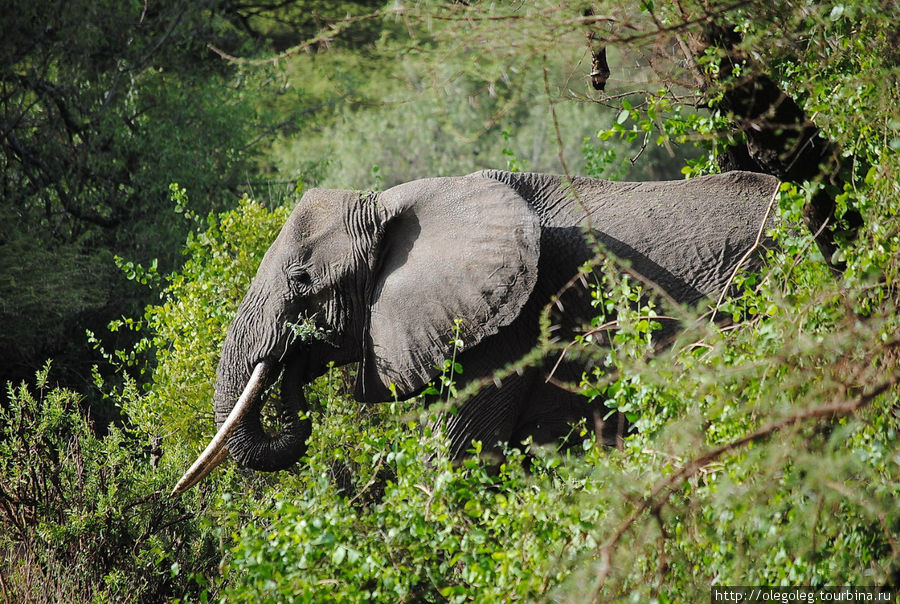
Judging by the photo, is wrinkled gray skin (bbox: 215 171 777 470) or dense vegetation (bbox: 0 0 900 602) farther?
wrinkled gray skin (bbox: 215 171 777 470)

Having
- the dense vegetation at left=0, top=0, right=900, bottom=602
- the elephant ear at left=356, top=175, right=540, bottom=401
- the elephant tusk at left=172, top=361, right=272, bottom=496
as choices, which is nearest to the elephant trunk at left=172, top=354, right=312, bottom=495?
the elephant tusk at left=172, top=361, right=272, bottom=496

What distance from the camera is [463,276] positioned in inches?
173

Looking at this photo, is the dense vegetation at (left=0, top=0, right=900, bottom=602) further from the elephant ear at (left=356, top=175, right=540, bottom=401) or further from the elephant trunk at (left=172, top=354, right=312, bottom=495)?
the elephant ear at (left=356, top=175, right=540, bottom=401)

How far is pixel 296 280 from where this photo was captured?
4.54 m

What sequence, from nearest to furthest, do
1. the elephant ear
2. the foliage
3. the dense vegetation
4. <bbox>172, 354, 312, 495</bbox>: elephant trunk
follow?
the dense vegetation → the foliage → the elephant ear → <bbox>172, 354, 312, 495</bbox>: elephant trunk

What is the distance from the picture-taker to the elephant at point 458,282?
4.36 m

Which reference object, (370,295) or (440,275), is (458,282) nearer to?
(440,275)

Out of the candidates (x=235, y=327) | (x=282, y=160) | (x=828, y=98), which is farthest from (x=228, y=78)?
(x=828, y=98)

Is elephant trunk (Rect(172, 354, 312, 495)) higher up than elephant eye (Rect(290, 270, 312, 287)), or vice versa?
elephant eye (Rect(290, 270, 312, 287))

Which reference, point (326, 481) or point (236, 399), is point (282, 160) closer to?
point (236, 399)

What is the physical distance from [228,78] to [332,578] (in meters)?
12.1

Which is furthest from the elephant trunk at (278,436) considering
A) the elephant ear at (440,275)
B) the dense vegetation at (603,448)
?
the elephant ear at (440,275)

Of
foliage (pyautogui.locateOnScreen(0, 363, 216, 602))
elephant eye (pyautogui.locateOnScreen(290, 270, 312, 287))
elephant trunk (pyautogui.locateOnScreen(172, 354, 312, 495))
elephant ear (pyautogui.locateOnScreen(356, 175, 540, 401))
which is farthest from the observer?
elephant trunk (pyautogui.locateOnScreen(172, 354, 312, 495))

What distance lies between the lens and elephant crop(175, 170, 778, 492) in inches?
172
